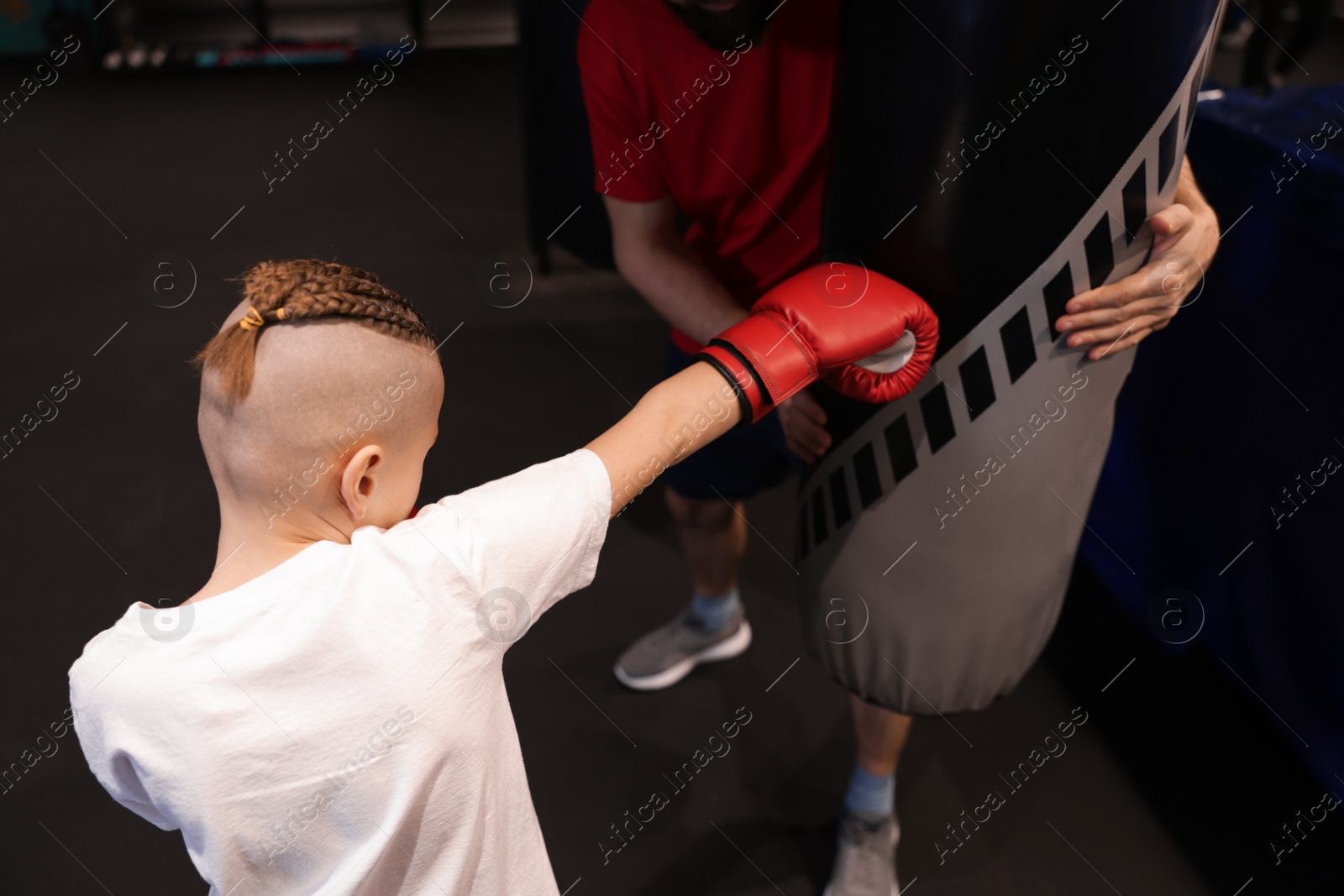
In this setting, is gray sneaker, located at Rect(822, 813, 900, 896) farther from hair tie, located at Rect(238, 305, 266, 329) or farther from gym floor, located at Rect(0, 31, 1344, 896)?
hair tie, located at Rect(238, 305, 266, 329)

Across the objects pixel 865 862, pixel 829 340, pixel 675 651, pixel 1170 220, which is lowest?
pixel 865 862

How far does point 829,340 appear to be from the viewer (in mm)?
1017

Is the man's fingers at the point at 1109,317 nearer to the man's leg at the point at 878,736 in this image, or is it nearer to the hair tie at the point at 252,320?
the man's leg at the point at 878,736

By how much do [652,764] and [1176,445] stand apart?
1.18 m

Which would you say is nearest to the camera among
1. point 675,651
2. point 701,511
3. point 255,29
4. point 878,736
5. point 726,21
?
point 726,21

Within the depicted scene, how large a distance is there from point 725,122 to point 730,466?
1.96 ft

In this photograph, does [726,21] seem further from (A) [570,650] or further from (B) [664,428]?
(A) [570,650]

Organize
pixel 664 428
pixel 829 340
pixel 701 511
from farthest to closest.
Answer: pixel 701 511 < pixel 829 340 < pixel 664 428

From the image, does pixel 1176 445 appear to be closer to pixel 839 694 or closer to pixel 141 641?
pixel 839 694

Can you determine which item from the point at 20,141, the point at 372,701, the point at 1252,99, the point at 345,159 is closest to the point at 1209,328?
the point at 1252,99

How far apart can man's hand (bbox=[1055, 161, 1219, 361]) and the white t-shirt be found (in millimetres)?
578

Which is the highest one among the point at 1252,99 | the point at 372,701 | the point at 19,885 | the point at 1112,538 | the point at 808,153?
the point at 372,701

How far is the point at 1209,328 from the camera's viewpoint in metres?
1.78

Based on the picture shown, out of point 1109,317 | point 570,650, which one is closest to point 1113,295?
point 1109,317
